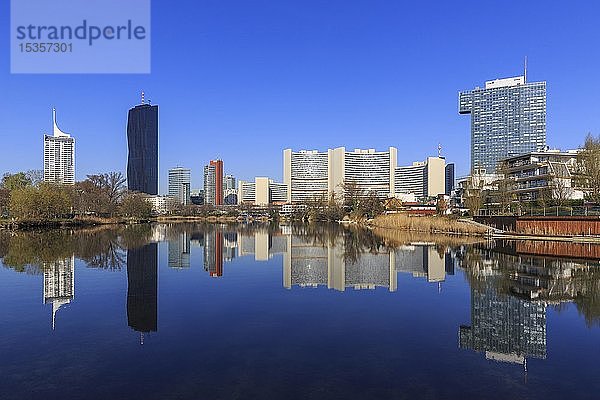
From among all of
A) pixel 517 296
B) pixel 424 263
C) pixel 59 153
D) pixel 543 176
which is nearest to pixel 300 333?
pixel 517 296

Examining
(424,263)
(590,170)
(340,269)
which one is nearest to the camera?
(340,269)

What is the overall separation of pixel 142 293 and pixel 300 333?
7.35m

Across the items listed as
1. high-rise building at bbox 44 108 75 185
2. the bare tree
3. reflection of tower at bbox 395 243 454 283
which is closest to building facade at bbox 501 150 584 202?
the bare tree

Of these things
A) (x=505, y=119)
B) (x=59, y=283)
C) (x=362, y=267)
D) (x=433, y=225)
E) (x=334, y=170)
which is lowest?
(x=362, y=267)

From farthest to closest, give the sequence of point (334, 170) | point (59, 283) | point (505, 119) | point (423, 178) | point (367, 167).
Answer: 1. point (334, 170)
2. point (367, 167)
3. point (423, 178)
4. point (505, 119)
5. point (59, 283)

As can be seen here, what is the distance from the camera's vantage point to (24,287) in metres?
16.2

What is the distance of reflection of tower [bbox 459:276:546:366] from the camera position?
9016 millimetres

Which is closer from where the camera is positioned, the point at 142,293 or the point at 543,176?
the point at 142,293

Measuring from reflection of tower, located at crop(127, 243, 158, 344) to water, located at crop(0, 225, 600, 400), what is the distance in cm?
10

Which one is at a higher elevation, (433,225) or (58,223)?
(433,225)

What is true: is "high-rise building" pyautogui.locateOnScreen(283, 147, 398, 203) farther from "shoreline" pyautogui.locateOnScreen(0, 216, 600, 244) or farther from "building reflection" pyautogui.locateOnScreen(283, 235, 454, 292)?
"building reflection" pyautogui.locateOnScreen(283, 235, 454, 292)

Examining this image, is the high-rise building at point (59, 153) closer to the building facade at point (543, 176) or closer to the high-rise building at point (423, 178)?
the high-rise building at point (423, 178)

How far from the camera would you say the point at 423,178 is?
158625 millimetres

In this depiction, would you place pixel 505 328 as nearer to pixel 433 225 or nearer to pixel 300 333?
pixel 300 333
